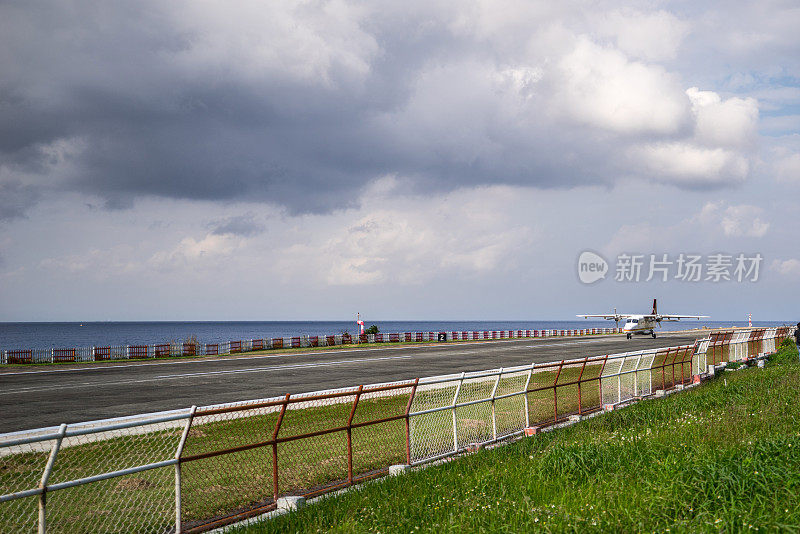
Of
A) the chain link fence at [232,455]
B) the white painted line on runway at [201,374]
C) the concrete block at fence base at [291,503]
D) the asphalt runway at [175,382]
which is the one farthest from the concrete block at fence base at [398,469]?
the white painted line on runway at [201,374]

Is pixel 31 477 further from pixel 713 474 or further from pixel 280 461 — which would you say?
pixel 713 474

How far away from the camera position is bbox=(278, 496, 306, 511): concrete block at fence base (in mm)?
9227

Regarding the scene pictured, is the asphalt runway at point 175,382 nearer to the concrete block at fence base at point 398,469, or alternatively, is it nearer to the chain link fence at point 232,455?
the chain link fence at point 232,455

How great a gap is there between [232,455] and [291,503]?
408cm

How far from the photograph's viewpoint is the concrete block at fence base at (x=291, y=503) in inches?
363

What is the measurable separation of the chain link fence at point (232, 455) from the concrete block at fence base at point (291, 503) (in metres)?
0.19

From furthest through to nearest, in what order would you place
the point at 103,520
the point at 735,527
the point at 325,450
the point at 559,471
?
the point at 325,450, the point at 559,471, the point at 103,520, the point at 735,527

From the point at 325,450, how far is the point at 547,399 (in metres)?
9.44

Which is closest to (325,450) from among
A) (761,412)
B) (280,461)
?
(280,461)

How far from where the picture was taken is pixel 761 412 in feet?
48.3

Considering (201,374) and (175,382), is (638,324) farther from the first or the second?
(175,382)

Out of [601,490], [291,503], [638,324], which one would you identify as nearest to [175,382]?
[291,503]

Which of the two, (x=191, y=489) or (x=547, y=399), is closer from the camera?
(x=191, y=489)

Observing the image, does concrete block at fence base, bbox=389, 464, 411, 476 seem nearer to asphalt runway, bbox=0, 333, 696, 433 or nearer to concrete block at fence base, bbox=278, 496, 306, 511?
concrete block at fence base, bbox=278, 496, 306, 511
